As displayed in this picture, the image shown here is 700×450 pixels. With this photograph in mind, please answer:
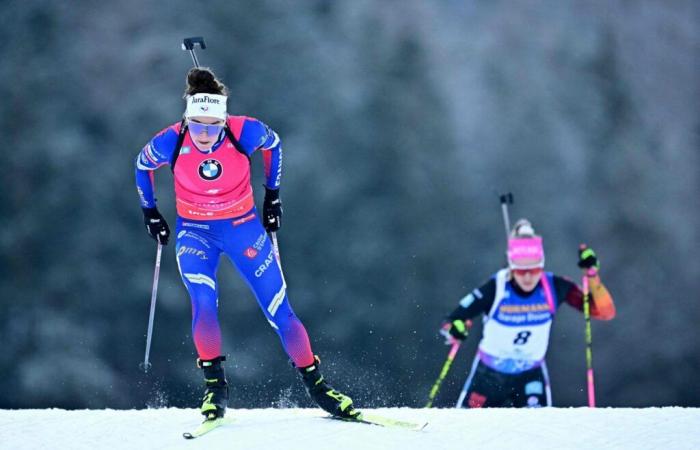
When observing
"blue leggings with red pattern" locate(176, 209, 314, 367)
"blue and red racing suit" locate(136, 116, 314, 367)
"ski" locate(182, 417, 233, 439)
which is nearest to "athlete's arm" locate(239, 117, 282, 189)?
"blue and red racing suit" locate(136, 116, 314, 367)

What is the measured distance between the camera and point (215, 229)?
4.02 meters

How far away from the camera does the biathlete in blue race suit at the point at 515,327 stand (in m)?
5.41

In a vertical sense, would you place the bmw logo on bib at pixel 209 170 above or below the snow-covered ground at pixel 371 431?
above

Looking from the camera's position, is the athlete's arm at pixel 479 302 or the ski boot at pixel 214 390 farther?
the athlete's arm at pixel 479 302

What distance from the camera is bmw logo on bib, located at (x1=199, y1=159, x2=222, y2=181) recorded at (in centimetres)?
394

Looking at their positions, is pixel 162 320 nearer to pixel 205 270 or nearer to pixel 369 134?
pixel 369 134

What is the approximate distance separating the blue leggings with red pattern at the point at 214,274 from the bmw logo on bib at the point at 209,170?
0.22m

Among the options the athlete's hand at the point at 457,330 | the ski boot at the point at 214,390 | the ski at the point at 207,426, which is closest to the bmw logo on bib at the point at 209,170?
the ski boot at the point at 214,390

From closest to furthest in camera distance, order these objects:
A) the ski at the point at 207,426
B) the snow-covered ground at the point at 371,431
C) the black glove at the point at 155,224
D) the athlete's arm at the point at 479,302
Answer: the snow-covered ground at the point at 371,431 → the ski at the point at 207,426 → the black glove at the point at 155,224 → the athlete's arm at the point at 479,302

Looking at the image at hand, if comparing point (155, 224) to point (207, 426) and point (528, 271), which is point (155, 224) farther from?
point (528, 271)

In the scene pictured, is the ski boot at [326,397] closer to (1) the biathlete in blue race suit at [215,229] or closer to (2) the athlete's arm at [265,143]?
(1) the biathlete in blue race suit at [215,229]

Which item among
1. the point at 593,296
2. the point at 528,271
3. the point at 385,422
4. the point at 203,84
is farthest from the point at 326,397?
the point at 593,296

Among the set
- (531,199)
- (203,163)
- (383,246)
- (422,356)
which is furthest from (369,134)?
(203,163)

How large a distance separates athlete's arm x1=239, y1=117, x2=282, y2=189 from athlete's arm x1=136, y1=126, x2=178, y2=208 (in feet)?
1.11
